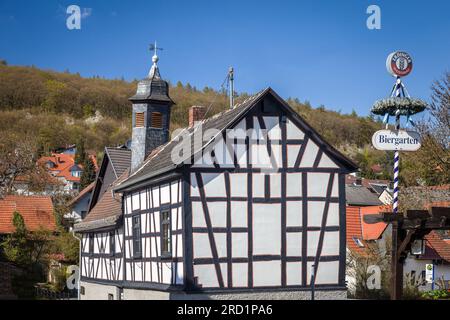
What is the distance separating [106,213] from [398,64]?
15720mm

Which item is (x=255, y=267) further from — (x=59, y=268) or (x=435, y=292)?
(x=59, y=268)

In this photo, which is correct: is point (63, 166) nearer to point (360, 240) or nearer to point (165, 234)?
point (360, 240)

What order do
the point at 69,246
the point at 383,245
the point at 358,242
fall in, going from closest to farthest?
the point at 358,242 → the point at 383,245 → the point at 69,246

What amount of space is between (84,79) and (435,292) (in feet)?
516

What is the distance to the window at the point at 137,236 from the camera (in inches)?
1013

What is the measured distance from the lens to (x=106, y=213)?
102 ft

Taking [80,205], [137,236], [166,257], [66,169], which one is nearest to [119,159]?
[137,236]

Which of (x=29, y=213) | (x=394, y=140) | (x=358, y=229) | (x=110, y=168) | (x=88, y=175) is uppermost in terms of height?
(x=88, y=175)

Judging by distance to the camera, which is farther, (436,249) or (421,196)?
(436,249)

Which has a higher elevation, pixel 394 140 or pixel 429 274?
pixel 394 140

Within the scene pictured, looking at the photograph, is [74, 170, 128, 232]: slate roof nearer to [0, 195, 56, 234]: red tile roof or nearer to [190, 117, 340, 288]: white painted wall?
[190, 117, 340, 288]: white painted wall

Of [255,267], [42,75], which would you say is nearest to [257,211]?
[255,267]

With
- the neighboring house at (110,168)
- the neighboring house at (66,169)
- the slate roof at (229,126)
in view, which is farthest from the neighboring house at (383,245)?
the neighboring house at (66,169)

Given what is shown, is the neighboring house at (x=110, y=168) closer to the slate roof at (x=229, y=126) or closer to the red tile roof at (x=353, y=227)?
the slate roof at (x=229, y=126)
